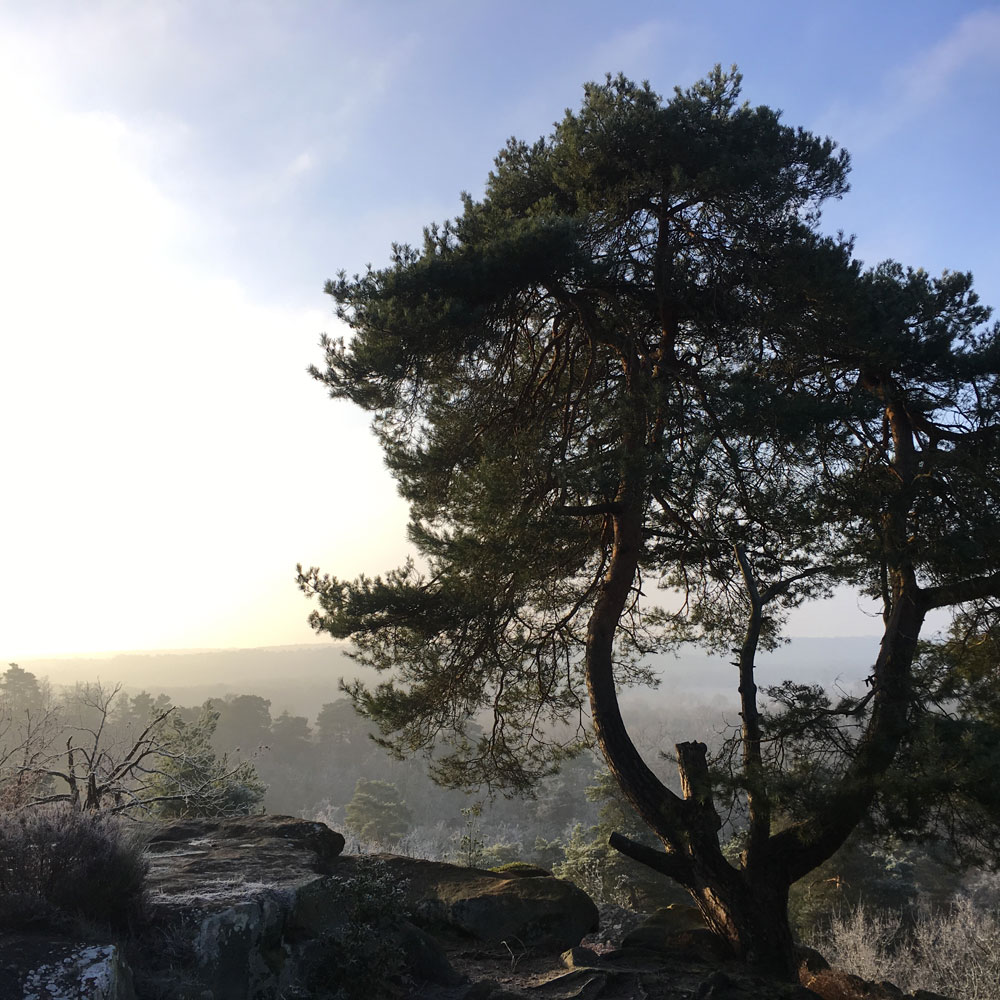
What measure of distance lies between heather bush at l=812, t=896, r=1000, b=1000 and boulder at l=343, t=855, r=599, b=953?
40.4 ft

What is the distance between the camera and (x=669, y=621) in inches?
372

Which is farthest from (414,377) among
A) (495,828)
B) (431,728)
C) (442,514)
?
(495,828)

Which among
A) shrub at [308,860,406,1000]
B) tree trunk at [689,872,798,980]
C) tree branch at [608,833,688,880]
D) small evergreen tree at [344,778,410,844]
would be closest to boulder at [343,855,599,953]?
shrub at [308,860,406,1000]

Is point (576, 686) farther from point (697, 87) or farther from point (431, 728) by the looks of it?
point (697, 87)

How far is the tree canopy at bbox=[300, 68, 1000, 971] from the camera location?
664cm

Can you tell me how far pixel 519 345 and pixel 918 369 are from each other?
472cm

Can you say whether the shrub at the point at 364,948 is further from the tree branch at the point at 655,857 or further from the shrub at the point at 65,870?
the tree branch at the point at 655,857

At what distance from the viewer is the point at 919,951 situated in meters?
19.7

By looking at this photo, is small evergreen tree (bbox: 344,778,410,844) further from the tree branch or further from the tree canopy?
the tree branch

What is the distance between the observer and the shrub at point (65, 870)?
180 inches

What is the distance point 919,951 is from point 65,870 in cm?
2357

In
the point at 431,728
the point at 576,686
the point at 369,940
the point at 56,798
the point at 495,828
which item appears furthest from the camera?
the point at 495,828

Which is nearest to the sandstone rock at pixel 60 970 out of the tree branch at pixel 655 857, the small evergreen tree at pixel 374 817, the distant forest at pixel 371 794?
the distant forest at pixel 371 794

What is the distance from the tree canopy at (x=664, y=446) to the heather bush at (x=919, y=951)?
12932mm
